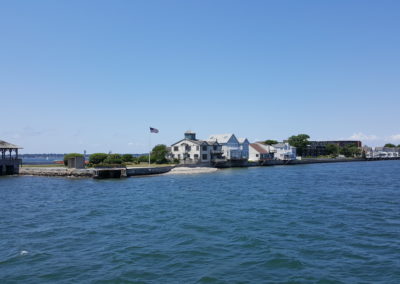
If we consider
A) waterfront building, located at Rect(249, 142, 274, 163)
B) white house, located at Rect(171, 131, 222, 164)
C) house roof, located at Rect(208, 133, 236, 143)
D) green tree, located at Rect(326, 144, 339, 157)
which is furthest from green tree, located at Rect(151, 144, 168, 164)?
green tree, located at Rect(326, 144, 339, 157)

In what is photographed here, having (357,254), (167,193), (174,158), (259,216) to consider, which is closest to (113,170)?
(167,193)

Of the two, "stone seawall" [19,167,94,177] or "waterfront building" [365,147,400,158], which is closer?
"stone seawall" [19,167,94,177]

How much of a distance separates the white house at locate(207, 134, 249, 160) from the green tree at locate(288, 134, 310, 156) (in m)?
59.1

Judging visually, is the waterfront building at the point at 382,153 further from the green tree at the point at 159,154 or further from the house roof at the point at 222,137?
the green tree at the point at 159,154

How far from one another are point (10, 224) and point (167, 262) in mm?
15266

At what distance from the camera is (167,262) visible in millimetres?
15508

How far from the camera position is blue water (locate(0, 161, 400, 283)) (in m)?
14.1

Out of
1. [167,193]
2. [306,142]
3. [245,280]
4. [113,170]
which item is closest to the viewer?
[245,280]

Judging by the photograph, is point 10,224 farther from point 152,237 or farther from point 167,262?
point 167,262

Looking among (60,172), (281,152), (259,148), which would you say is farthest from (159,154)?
(281,152)

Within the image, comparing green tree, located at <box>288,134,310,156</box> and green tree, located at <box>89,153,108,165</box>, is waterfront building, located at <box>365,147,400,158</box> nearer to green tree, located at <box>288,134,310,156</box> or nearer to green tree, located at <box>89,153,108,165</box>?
green tree, located at <box>288,134,310,156</box>

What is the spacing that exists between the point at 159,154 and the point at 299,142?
319 feet

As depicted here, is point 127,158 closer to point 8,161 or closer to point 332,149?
point 8,161

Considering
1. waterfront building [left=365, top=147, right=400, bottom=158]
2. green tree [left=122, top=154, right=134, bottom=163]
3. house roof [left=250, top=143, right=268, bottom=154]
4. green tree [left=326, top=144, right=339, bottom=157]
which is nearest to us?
green tree [left=122, top=154, right=134, bottom=163]
